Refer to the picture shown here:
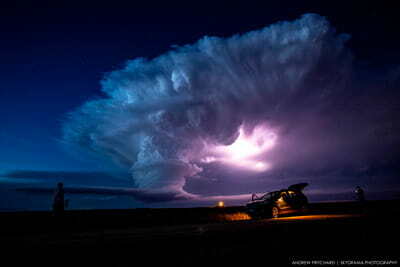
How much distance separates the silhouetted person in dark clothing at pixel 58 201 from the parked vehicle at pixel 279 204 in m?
11.5

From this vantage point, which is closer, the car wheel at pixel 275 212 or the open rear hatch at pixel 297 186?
the car wheel at pixel 275 212

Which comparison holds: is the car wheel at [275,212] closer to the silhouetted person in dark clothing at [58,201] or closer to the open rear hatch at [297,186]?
the open rear hatch at [297,186]

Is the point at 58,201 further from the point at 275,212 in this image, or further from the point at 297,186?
the point at 297,186

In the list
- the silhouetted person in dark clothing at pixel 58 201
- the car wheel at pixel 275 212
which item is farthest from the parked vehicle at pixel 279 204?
the silhouetted person in dark clothing at pixel 58 201

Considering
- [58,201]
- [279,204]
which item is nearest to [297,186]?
[279,204]

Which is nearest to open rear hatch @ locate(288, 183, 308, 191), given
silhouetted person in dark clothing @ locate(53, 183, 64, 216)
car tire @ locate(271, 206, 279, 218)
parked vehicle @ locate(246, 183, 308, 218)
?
parked vehicle @ locate(246, 183, 308, 218)

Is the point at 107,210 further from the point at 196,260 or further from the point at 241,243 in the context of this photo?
the point at 196,260

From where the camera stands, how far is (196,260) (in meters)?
4.55

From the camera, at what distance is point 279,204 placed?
1731 centimetres

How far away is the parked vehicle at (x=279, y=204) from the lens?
17188mm

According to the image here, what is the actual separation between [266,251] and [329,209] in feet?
66.4

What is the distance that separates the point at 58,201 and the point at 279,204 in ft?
42.1

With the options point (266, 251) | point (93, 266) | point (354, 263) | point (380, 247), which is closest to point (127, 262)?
point (93, 266)

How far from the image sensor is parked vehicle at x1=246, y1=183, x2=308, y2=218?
56.4 ft
